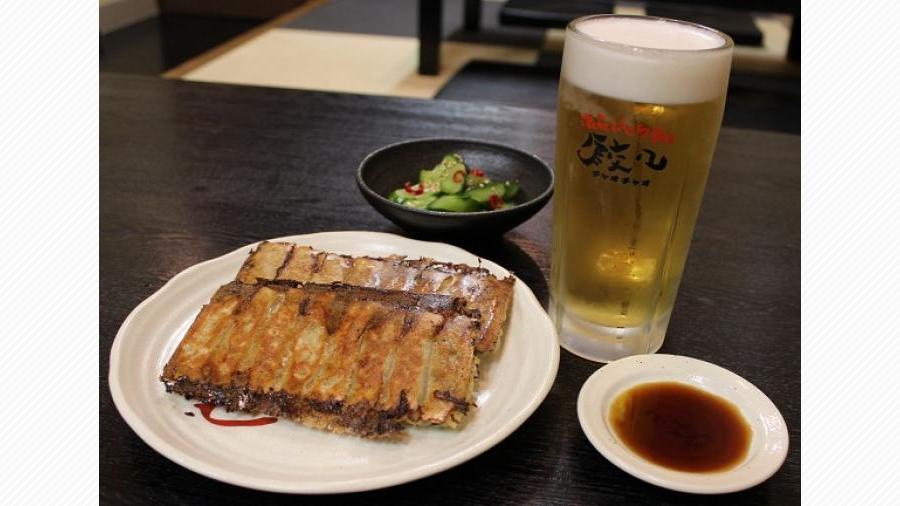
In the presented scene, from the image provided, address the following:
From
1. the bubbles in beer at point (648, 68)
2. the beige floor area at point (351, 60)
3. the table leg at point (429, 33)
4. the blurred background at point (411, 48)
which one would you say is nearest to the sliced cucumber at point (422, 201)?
the bubbles in beer at point (648, 68)

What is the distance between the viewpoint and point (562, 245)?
1394 millimetres

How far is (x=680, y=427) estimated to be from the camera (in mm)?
1152

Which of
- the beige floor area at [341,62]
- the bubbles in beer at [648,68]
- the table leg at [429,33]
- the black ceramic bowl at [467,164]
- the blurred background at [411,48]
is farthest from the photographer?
the table leg at [429,33]

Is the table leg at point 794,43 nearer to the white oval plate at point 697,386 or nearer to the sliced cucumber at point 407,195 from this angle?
the sliced cucumber at point 407,195

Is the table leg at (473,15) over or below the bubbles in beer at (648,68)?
below

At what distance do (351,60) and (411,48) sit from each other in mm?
810

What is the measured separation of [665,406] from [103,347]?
1082mm

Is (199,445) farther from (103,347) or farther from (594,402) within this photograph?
(594,402)

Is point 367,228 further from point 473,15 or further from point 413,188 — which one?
point 473,15

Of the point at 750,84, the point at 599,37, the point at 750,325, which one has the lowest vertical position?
the point at 750,84

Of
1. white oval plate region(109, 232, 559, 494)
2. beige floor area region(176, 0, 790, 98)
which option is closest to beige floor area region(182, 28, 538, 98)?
beige floor area region(176, 0, 790, 98)

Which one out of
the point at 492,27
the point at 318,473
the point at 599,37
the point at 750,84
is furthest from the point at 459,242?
the point at 492,27

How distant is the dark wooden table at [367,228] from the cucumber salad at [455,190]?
4.1 inches

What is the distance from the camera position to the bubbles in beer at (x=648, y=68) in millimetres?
1126
